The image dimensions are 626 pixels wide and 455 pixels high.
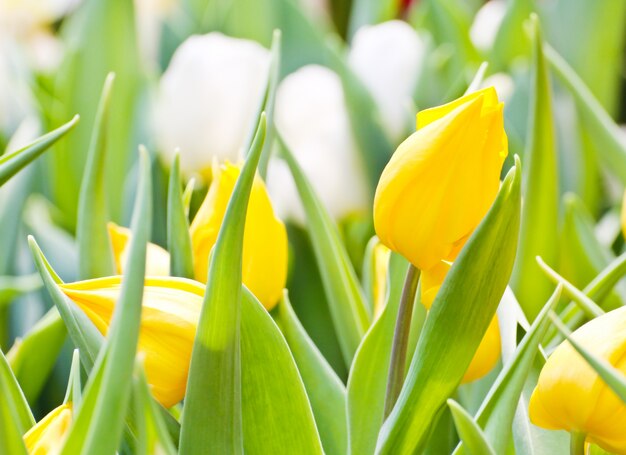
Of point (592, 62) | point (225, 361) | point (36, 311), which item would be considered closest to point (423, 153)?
point (225, 361)

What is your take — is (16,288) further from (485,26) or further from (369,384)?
(485,26)

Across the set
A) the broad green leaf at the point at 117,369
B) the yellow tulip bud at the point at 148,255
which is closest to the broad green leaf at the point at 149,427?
the broad green leaf at the point at 117,369

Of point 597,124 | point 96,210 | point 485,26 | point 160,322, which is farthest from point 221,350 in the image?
point 485,26

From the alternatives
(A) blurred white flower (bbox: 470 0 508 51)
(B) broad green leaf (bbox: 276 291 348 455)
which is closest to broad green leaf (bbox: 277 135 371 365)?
(B) broad green leaf (bbox: 276 291 348 455)

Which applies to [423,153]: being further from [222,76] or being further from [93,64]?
[93,64]

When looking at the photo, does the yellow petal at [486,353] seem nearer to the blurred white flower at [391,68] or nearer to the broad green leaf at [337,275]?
the broad green leaf at [337,275]

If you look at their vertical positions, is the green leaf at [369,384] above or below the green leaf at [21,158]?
below

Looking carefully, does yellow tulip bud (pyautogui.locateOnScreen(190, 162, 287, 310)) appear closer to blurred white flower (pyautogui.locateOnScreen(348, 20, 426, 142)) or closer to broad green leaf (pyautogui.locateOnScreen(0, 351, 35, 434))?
broad green leaf (pyautogui.locateOnScreen(0, 351, 35, 434))
